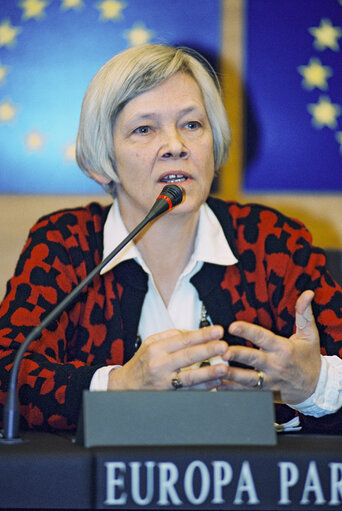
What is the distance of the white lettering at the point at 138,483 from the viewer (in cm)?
94

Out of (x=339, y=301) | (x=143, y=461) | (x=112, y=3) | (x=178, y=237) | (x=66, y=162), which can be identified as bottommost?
(x=143, y=461)

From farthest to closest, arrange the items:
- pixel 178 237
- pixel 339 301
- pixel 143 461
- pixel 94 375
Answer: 1. pixel 178 237
2. pixel 339 301
3. pixel 94 375
4. pixel 143 461

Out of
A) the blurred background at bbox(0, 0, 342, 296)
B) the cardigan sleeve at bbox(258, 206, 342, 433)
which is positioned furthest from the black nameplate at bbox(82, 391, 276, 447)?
the blurred background at bbox(0, 0, 342, 296)

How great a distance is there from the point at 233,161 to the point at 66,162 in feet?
1.90

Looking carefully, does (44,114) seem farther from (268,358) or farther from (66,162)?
(268,358)

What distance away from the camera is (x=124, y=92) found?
69.5 inches

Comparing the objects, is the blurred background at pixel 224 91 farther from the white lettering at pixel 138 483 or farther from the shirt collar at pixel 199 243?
the white lettering at pixel 138 483

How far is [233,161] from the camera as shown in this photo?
2682mm

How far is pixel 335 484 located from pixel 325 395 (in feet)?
1.71

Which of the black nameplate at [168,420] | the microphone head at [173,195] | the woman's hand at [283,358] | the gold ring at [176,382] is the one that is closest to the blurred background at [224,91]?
the microphone head at [173,195]

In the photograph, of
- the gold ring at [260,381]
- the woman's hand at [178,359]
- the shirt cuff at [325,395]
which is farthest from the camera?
the shirt cuff at [325,395]

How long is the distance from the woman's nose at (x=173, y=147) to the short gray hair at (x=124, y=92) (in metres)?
0.12

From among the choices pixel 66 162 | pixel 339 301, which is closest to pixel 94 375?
pixel 339 301

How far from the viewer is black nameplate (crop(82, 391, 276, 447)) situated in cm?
100
